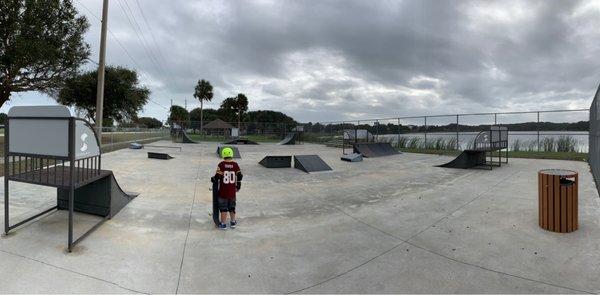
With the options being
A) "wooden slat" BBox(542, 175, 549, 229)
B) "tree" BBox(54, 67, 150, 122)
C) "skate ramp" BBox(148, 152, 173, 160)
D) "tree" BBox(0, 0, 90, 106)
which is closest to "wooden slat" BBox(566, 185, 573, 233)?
A: "wooden slat" BBox(542, 175, 549, 229)

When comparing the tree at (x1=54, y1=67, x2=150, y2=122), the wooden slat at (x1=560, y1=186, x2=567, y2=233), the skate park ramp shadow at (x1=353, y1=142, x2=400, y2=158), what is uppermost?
the tree at (x1=54, y1=67, x2=150, y2=122)

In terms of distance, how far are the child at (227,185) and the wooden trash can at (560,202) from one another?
15.3 ft

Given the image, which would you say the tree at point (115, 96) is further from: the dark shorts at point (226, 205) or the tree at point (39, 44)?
the dark shorts at point (226, 205)

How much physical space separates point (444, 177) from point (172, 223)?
325 inches

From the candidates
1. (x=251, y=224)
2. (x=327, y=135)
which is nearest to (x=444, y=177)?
(x=251, y=224)

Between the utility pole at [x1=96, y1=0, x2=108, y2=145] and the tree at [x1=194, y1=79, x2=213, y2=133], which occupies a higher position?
the tree at [x1=194, y1=79, x2=213, y2=133]

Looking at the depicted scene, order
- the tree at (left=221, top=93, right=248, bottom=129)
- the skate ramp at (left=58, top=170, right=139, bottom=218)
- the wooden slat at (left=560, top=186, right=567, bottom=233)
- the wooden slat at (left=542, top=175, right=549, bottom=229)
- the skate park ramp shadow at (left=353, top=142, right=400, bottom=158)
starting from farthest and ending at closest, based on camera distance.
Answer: the tree at (left=221, top=93, right=248, bottom=129), the skate park ramp shadow at (left=353, top=142, right=400, bottom=158), the skate ramp at (left=58, top=170, right=139, bottom=218), the wooden slat at (left=542, top=175, right=549, bottom=229), the wooden slat at (left=560, top=186, right=567, bottom=233)

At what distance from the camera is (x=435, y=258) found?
13.4ft

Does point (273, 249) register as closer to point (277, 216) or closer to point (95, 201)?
point (277, 216)

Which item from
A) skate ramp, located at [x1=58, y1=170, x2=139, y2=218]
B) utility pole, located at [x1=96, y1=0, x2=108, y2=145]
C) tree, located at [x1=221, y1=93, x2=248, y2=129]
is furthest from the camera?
tree, located at [x1=221, y1=93, x2=248, y2=129]

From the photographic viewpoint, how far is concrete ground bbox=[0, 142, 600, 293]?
3.41 metres

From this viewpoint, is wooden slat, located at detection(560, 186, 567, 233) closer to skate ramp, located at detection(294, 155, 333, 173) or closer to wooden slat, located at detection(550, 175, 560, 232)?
wooden slat, located at detection(550, 175, 560, 232)

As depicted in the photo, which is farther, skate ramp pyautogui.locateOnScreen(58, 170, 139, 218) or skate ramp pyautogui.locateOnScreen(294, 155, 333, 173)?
skate ramp pyautogui.locateOnScreen(294, 155, 333, 173)

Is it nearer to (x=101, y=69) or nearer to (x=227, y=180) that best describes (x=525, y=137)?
(x=227, y=180)
